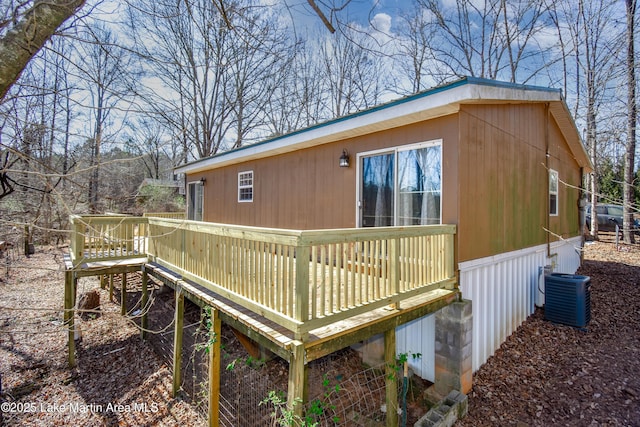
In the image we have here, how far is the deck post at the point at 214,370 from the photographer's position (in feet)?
13.1

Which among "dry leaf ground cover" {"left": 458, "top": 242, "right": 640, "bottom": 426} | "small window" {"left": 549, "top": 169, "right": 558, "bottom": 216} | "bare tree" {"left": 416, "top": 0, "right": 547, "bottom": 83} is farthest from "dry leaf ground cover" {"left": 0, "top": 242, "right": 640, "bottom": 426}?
"bare tree" {"left": 416, "top": 0, "right": 547, "bottom": 83}

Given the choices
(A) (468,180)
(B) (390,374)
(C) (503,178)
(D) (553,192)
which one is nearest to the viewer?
(B) (390,374)

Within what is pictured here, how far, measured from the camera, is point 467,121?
4.24 m

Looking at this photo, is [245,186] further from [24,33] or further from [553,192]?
[553,192]

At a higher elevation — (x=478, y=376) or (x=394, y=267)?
(x=394, y=267)

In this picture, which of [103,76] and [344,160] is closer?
[103,76]

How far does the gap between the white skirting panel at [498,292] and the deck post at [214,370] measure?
129 inches

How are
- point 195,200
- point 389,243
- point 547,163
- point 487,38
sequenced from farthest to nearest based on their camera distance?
1. point 487,38
2. point 195,200
3. point 547,163
4. point 389,243

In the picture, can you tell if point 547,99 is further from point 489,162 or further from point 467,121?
point 467,121

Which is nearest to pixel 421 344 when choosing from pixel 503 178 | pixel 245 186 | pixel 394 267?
pixel 394 267

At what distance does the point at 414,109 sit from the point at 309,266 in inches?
101

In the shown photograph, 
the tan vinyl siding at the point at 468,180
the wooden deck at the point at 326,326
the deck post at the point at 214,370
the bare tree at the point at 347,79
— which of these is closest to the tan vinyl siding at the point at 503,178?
the tan vinyl siding at the point at 468,180

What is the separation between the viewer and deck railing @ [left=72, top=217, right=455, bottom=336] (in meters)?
2.68

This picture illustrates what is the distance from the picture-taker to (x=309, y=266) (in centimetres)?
307
